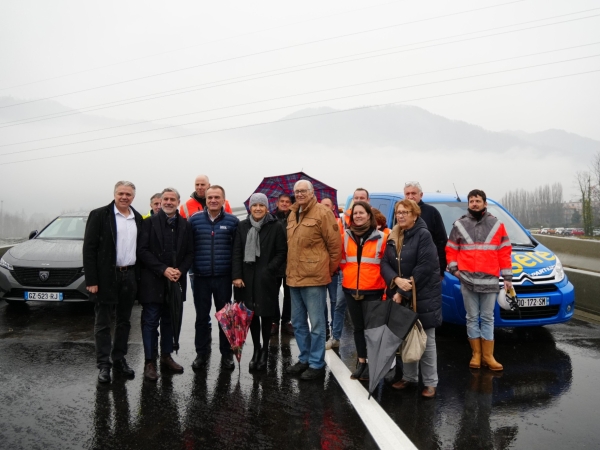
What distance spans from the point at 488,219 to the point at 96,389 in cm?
430

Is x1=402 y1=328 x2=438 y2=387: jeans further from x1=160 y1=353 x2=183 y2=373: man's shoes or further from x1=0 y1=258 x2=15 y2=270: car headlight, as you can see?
x1=0 y1=258 x2=15 y2=270: car headlight

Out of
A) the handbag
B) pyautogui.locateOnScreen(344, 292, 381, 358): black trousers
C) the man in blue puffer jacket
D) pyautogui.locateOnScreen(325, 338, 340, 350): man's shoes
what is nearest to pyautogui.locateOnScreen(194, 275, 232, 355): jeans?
the man in blue puffer jacket

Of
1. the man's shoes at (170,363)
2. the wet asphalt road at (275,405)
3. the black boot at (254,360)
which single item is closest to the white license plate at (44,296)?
the wet asphalt road at (275,405)

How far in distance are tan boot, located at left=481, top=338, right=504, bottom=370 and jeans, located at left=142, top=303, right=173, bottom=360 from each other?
336 centimetres

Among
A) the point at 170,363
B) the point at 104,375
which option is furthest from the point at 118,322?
the point at 170,363

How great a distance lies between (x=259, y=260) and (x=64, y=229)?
5416mm

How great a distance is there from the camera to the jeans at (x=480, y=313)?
5156mm

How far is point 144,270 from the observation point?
16.6ft

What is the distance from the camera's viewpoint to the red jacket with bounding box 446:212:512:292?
202 inches

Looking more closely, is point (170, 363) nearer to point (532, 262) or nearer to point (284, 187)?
point (284, 187)

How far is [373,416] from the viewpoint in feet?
Result: 12.8

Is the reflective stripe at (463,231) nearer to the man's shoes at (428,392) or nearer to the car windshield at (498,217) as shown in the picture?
the car windshield at (498,217)

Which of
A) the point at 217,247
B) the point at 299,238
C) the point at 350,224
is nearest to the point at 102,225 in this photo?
the point at 217,247

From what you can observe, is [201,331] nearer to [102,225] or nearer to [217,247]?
[217,247]
